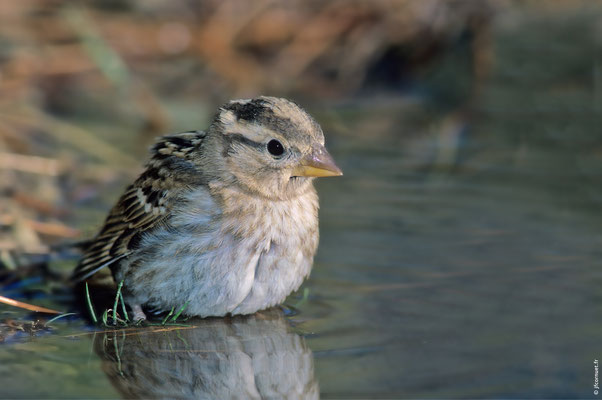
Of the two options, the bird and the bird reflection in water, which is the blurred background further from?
the bird

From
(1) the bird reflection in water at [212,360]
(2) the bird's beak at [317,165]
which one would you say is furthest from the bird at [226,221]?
(1) the bird reflection in water at [212,360]

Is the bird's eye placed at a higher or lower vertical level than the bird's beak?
higher

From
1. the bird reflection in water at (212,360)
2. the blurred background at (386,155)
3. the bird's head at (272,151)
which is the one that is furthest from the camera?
the bird's head at (272,151)

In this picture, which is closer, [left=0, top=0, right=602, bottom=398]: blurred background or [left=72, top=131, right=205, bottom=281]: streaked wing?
[left=0, top=0, right=602, bottom=398]: blurred background

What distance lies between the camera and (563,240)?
619 cm

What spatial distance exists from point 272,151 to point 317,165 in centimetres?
26

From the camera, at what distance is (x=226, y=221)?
4.89 m

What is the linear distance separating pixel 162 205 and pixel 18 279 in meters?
1.07

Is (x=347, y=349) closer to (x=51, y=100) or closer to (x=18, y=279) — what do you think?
(x=18, y=279)

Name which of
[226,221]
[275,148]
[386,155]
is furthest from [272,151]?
[386,155]

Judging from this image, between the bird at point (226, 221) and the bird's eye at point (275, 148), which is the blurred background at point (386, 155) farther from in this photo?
the bird's eye at point (275, 148)

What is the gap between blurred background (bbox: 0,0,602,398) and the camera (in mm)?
4582

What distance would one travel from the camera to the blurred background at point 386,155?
15.0ft

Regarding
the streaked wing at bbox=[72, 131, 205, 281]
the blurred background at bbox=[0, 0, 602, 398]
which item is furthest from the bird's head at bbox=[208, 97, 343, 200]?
the blurred background at bbox=[0, 0, 602, 398]
